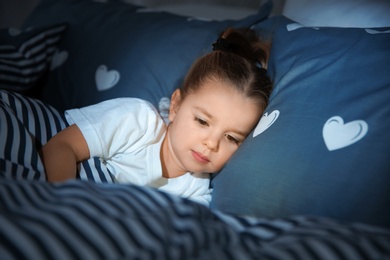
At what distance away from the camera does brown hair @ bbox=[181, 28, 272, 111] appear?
1.04 meters

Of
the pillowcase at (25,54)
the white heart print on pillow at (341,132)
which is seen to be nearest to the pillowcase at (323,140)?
the white heart print on pillow at (341,132)

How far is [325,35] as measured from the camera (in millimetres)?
998

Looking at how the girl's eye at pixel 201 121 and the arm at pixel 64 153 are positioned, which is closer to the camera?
the arm at pixel 64 153

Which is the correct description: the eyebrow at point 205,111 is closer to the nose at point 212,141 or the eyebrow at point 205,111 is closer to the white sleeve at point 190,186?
the nose at point 212,141

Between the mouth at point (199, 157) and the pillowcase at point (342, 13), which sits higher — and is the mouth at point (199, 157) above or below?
below

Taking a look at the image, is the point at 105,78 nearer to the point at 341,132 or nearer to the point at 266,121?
the point at 266,121

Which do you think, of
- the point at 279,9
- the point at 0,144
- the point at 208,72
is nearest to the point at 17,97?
the point at 0,144

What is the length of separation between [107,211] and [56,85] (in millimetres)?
973

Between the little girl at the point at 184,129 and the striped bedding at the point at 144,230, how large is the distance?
0.39 metres

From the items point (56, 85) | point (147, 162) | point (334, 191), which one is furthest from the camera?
point (56, 85)

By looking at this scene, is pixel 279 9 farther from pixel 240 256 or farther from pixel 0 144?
pixel 240 256

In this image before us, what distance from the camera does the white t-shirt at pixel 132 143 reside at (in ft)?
3.43

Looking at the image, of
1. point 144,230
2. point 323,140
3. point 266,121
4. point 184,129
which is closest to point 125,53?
point 184,129

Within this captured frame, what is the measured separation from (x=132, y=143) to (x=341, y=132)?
54 centimetres
